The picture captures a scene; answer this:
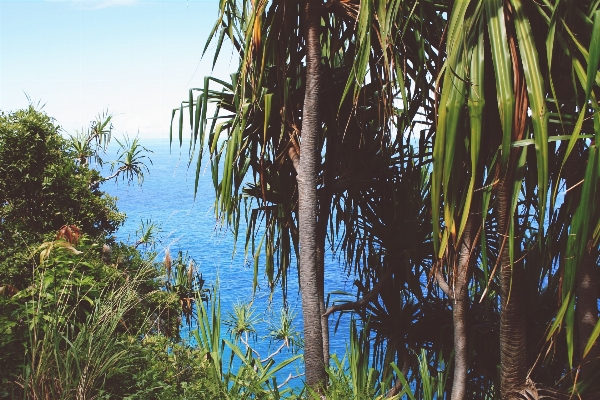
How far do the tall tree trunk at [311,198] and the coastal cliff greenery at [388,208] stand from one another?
1 cm

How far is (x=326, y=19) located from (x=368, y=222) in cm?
119

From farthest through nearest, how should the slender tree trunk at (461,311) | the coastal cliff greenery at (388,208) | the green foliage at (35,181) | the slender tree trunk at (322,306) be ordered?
the green foliage at (35,181) < the slender tree trunk at (322,306) < the slender tree trunk at (461,311) < the coastal cliff greenery at (388,208)

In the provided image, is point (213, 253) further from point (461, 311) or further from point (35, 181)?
point (461, 311)

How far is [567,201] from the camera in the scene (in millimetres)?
2312

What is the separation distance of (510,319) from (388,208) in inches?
51.9

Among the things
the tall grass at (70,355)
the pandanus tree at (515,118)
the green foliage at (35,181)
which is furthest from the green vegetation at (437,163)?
the green foliage at (35,181)

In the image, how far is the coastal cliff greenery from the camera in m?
2.11

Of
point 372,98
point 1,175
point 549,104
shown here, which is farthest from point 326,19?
point 1,175

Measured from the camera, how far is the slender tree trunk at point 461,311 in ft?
9.03

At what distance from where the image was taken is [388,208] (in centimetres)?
371

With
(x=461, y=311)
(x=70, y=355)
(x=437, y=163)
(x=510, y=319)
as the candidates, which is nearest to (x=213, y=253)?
(x=461, y=311)

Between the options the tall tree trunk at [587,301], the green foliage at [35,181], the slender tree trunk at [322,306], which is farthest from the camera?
the green foliage at [35,181]

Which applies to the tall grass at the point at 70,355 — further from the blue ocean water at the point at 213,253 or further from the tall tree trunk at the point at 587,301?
the tall tree trunk at the point at 587,301

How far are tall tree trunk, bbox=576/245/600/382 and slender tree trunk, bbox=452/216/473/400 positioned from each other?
0.44m
